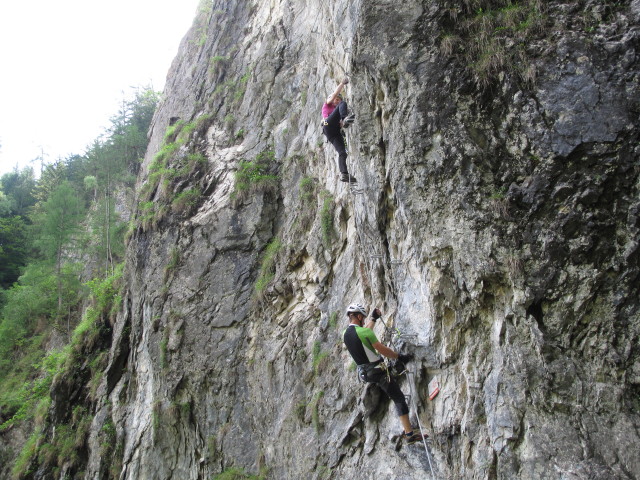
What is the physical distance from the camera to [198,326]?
38.3ft

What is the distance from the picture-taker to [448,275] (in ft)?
19.3

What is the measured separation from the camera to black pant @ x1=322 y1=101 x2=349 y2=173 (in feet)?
27.8

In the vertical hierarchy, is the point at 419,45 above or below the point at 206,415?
above

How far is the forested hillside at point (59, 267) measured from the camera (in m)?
18.0

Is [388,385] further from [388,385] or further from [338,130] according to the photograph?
[338,130]

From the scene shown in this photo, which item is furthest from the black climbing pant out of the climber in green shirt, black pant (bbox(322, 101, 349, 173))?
black pant (bbox(322, 101, 349, 173))

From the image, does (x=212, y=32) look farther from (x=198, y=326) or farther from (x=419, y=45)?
(x=419, y=45)

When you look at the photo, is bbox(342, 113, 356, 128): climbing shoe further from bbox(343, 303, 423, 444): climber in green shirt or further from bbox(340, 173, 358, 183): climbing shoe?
bbox(343, 303, 423, 444): climber in green shirt

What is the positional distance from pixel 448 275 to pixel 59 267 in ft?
74.9

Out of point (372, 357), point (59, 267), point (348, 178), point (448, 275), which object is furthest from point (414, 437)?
A: point (59, 267)

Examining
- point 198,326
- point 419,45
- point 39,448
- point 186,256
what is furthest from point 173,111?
point 419,45

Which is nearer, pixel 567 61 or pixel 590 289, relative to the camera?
pixel 590 289

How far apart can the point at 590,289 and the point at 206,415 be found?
8931 mm

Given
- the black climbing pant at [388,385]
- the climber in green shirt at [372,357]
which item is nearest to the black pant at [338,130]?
the climber in green shirt at [372,357]
